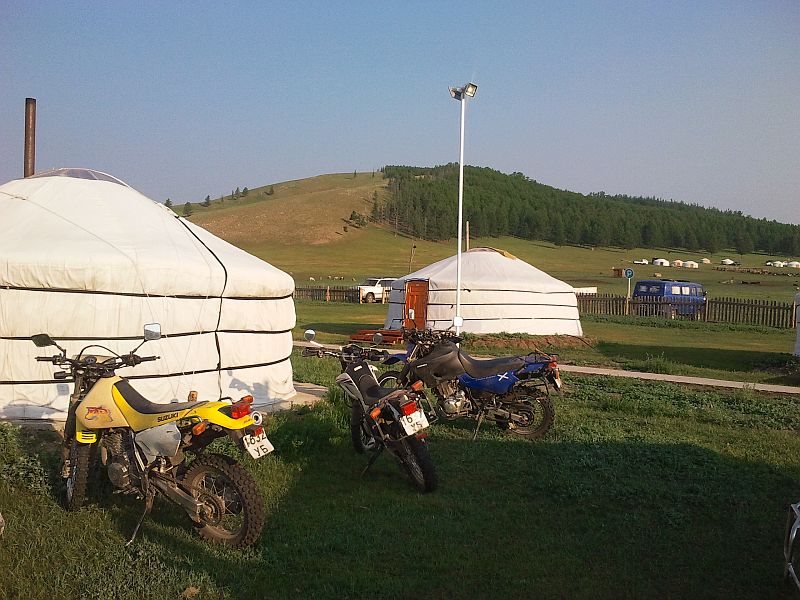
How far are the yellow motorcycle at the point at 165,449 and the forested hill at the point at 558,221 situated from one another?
251 feet

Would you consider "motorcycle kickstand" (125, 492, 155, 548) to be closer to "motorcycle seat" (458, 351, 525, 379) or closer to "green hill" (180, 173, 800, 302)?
"motorcycle seat" (458, 351, 525, 379)

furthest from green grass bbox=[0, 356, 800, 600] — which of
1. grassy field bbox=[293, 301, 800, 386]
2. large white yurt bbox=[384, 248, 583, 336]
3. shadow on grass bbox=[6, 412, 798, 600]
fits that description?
large white yurt bbox=[384, 248, 583, 336]

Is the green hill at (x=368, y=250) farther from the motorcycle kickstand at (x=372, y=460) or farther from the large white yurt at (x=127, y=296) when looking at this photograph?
the motorcycle kickstand at (x=372, y=460)

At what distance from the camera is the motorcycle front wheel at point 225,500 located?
424 cm

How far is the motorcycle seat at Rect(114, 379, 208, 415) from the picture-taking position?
443 cm

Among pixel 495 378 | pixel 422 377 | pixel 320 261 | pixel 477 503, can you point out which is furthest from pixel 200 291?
pixel 320 261

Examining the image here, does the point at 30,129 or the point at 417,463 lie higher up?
the point at 30,129

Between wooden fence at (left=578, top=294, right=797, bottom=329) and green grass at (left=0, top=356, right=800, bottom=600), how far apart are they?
64.9 feet

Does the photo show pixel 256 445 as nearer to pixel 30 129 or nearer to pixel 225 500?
pixel 225 500

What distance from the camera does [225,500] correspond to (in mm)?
4398

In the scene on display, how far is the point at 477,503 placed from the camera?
5270mm

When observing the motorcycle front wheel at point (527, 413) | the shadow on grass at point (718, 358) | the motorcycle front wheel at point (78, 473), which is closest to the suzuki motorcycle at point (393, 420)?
the motorcycle front wheel at point (527, 413)

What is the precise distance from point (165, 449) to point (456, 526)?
1.87 metres

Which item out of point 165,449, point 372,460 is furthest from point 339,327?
point 165,449
